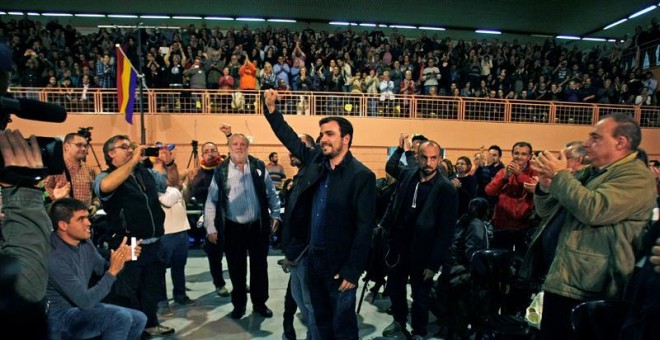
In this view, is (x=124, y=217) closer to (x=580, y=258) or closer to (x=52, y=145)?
(x=52, y=145)

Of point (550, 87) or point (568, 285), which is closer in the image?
point (568, 285)

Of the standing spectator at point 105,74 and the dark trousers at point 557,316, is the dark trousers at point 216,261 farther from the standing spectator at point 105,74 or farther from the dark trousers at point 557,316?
the standing spectator at point 105,74

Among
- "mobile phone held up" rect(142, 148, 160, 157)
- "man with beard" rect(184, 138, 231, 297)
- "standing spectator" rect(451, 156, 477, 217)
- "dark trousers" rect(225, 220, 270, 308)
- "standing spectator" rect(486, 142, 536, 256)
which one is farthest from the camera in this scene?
"standing spectator" rect(451, 156, 477, 217)

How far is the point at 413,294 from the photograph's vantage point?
3.74 m

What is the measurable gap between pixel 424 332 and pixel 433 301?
0.41 m

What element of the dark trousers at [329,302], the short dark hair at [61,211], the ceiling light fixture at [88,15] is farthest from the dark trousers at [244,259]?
the ceiling light fixture at [88,15]

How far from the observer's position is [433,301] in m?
4.01

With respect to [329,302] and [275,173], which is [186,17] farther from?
[329,302]

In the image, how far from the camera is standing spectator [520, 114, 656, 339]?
2.14 meters

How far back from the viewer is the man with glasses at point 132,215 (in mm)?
3283

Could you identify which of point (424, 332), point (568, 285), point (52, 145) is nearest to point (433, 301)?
point (424, 332)

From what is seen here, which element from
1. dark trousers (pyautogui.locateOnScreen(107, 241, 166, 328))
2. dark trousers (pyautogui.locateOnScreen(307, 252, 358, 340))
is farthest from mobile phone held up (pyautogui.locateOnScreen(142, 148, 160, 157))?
dark trousers (pyautogui.locateOnScreen(307, 252, 358, 340))

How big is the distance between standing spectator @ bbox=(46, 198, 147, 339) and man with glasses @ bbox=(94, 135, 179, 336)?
0.61 m

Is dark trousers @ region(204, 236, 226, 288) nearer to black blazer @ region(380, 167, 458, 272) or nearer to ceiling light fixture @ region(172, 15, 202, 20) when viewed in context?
black blazer @ region(380, 167, 458, 272)
